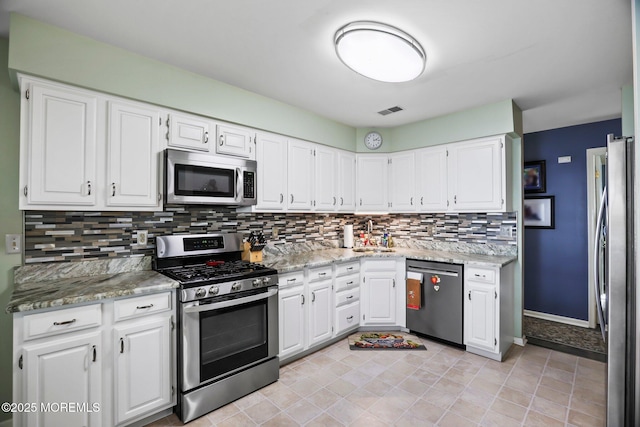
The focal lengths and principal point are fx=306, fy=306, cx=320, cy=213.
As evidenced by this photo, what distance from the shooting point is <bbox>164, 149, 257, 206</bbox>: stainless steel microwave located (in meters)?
2.39

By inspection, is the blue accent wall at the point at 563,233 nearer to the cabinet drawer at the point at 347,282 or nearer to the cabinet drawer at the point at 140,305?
the cabinet drawer at the point at 347,282

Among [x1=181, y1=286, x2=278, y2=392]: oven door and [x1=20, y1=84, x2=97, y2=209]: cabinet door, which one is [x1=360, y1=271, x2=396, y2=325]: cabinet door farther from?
[x1=20, y1=84, x2=97, y2=209]: cabinet door

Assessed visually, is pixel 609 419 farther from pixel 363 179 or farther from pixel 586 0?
pixel 363 179

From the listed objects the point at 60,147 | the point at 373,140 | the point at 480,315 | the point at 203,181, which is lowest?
the point at 480,315

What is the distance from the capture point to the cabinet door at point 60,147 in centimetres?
188

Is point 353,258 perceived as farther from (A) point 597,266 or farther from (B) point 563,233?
(B) point 563,233

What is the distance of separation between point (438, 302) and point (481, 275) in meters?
0.54

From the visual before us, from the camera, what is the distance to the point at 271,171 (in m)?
3.14

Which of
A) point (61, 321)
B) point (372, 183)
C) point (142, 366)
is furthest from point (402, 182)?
point (61, 321)

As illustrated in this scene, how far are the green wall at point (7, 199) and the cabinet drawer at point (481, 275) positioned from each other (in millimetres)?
3682

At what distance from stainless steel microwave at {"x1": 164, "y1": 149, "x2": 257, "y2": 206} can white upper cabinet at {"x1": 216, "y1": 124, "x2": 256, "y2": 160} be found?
10cm

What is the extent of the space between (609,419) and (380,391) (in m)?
1.39

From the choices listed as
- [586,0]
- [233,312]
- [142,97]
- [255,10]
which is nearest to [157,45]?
[142,97]

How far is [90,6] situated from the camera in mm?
1759
